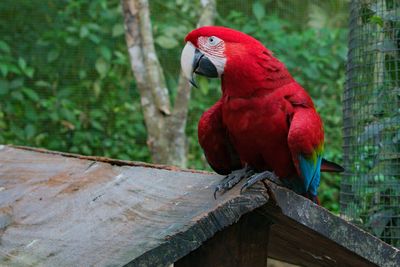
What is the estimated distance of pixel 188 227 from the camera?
1208 millimetres

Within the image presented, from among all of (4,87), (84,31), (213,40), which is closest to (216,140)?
(213,40)

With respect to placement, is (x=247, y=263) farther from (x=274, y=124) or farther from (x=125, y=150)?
(x=125, y=150)

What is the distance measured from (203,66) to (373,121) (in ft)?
3.28

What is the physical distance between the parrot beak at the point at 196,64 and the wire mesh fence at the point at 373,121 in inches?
32.4

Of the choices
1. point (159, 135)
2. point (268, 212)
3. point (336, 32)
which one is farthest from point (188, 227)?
point (336, 32)

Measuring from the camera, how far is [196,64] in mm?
1879

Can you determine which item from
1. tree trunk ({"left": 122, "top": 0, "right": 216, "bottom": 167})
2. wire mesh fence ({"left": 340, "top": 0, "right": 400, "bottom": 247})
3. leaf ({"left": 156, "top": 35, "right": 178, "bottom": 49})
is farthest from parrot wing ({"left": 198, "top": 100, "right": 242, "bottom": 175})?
leaf ({"left": 156, "top": 35, "right": 178, "bottom": 49})

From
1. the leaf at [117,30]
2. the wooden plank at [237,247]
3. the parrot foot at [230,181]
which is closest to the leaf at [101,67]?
the leaf at [117,30]

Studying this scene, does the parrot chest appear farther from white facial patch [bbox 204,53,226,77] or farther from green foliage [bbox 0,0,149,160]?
green foliage [bbox 0,0,149,160]

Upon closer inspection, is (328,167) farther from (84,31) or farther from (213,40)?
(84,31)

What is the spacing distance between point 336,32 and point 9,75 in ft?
8.01

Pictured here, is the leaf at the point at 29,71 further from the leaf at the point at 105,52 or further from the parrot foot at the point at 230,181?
the parrot foot at the point at 230,181

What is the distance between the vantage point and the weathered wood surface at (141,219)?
1.23m

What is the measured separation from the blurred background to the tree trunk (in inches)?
47.6
